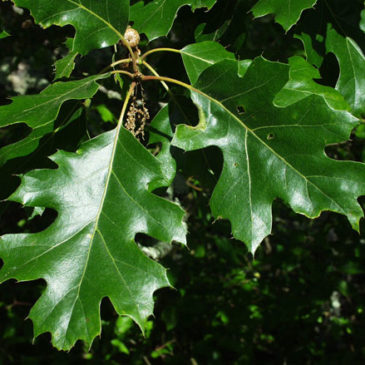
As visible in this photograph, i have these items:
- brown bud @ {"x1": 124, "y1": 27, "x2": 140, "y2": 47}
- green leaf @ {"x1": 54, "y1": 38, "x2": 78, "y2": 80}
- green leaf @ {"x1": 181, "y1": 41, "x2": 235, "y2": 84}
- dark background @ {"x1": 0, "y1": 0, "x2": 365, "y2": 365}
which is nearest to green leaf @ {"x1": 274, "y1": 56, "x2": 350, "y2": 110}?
green leaf @ {"x1": 181, "y1": 41, "x2": 235, "y2": 84}

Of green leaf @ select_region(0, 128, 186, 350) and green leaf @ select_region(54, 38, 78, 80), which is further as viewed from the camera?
green leaf @ select_region(54, 38, 78, 80)

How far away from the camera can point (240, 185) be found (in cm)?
123

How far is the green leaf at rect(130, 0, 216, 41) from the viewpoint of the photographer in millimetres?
1357

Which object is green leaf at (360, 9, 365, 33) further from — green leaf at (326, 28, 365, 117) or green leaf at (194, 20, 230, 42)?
green leaf at (194, 20, 230, 42)

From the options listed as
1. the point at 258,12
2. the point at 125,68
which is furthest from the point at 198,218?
the point at 258,12

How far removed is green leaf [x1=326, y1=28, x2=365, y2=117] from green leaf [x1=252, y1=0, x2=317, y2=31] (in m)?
0.23

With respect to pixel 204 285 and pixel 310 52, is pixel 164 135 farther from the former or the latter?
pixel 204 285

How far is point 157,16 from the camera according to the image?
1396 mm

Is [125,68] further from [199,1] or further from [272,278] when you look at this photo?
[272,278]

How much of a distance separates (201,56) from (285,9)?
28cm

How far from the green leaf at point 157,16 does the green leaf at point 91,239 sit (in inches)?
14.1

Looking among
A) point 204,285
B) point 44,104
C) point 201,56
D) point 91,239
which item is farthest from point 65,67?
point 204,285

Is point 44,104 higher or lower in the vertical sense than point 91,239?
higher

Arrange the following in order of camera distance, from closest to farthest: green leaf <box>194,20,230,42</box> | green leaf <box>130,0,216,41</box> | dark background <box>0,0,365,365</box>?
green leaf <box>130,0,216,41</box> < green leaf <box>194,20,230,42</box> < dark background <box>0,0,365,365</box>
